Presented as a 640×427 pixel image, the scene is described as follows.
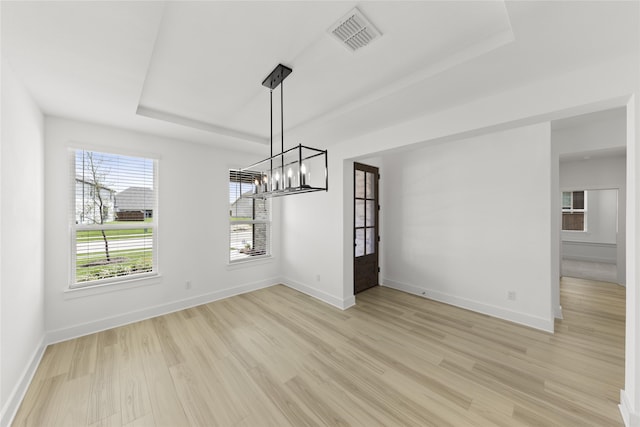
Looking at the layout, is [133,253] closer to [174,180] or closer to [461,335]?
[174,180]

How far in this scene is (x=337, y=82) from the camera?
2244mm

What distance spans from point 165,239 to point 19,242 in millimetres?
1613

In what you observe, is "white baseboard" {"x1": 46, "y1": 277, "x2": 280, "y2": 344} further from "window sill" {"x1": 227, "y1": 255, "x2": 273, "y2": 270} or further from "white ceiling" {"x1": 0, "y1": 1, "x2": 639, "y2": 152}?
"white ceiling" {"x1": 0, "y1": 1, "x2": 639, "y2": 152}

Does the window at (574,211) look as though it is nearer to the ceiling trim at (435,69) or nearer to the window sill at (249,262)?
the ceiling trim at (435,69)

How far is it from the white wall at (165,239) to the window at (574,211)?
8743 millimetres

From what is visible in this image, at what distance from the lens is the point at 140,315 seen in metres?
3.33

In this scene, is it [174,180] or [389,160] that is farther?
[389,160]

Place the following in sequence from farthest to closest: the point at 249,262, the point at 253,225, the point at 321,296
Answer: the point at 253,225, the point at 249,262, the point at 321,296

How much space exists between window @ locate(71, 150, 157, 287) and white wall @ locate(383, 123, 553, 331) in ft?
13.5

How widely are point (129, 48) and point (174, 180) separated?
2.30 meters

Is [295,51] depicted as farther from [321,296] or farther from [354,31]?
[321,296]

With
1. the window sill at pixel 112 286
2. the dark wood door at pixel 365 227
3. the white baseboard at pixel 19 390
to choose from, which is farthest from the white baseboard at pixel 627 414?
the window sill at pixel 112 286

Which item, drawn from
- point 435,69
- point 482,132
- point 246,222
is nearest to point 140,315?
point 246,222

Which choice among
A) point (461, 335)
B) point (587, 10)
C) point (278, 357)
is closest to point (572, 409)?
point (461, 335)
